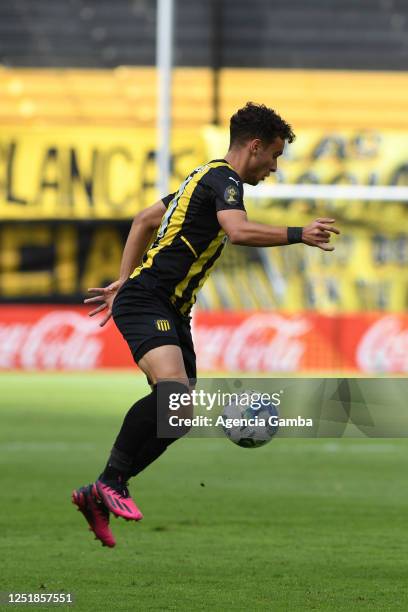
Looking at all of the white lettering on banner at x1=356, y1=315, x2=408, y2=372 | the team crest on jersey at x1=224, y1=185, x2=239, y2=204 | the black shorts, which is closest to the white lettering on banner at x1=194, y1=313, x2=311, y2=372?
the white lettering on banner at x1=356, y1=315, x2=408, y2=372

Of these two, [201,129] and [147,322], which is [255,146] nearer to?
[147,322]

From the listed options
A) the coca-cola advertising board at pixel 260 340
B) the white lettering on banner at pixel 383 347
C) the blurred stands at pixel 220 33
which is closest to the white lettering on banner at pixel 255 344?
the coca-cola advertising board at pixel 260 340

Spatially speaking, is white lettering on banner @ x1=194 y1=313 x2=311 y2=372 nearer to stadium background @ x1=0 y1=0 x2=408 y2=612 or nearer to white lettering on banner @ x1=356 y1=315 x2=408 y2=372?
stadium background @ x1=0 y1=0 x2=408 y2=612

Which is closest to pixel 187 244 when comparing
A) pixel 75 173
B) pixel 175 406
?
pixel 175 406

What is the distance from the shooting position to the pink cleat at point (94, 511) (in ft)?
18.7

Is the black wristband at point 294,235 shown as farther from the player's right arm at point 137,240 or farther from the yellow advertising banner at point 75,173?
the yellow advertising banner at point 75,173

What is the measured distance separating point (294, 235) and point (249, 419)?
31.3 inches

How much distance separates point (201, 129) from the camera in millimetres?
26344

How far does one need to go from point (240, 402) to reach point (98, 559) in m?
1.50

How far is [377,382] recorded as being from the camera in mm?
5703

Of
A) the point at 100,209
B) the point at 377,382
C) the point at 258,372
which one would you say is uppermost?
the point at 377,382

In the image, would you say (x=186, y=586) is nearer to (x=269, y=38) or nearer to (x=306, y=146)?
(x=306, y=146)

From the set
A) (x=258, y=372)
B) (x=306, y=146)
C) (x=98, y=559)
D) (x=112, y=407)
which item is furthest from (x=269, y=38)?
(x=98, y=559)

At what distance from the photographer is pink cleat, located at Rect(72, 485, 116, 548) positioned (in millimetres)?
5688
